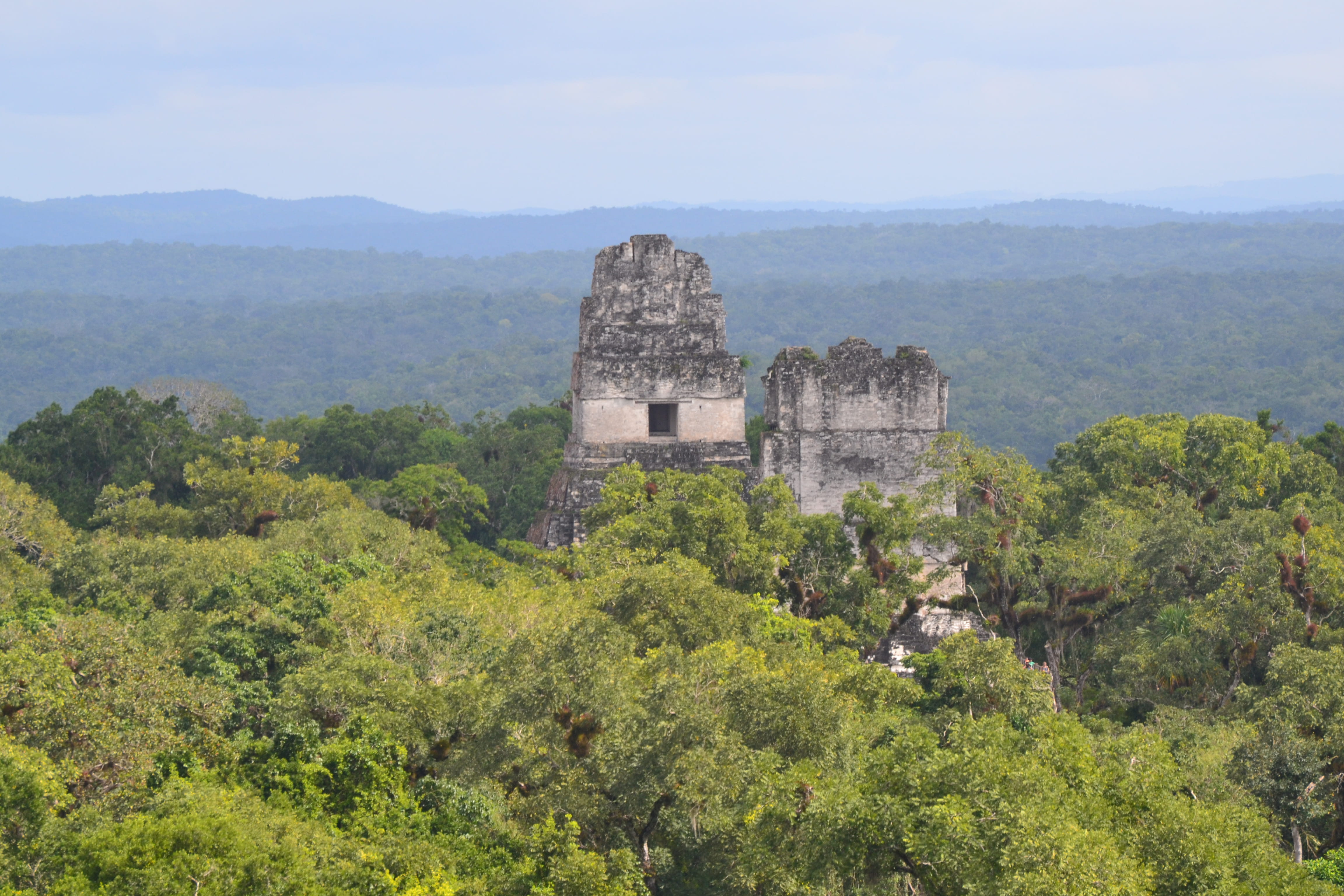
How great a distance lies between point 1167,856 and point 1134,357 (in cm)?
13595

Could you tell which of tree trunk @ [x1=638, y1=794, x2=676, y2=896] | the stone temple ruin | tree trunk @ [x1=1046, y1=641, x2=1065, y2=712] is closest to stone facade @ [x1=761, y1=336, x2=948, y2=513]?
the stone temple ruin

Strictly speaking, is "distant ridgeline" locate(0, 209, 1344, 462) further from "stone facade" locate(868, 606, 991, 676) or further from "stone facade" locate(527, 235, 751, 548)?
"stone facade" locate(868, 606, 991, 676)

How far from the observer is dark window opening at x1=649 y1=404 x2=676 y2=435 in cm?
2006

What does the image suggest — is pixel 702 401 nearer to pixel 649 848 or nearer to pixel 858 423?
pixel 858 423

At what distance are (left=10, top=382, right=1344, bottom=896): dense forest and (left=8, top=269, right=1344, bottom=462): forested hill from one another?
61941 mm

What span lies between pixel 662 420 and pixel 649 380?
2.53ft

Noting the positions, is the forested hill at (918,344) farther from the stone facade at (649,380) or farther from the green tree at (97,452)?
the stone facade at (649,380)

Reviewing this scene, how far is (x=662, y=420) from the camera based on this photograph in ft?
66.3

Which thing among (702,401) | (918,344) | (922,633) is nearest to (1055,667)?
(922,633)

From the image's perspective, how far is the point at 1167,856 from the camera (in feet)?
28.7

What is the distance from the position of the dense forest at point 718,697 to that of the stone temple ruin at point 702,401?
75cm

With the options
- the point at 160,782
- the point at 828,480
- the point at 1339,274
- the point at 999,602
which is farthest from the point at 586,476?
the point at 1339,274

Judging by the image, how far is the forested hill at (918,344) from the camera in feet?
356

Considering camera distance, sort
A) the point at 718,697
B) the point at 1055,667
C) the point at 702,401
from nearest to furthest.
A: the point at 718,697, the point at 1055,667, the point at 702,401
